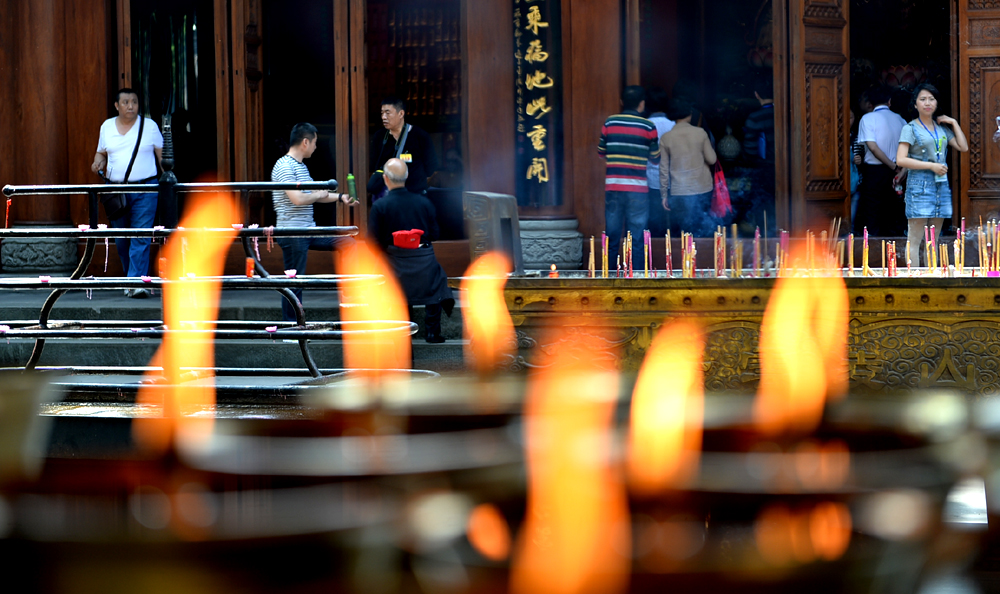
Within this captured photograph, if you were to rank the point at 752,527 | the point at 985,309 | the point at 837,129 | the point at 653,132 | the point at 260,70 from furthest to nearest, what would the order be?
the point at 260,70, the point at 837,129, the point at 653,132, the point at 985,309, the point at 752,527

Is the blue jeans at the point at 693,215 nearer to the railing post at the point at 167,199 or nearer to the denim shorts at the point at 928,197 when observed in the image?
the denim shorts at the point at 928,197

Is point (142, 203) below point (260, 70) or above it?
below

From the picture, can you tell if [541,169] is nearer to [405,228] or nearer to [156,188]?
[405,228]

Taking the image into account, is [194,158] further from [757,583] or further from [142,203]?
[757,583]

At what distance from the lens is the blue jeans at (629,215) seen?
853cm

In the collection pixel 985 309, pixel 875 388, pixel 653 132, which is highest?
pixel 653 132

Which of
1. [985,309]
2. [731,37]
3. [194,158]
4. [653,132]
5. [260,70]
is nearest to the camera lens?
[985,309]

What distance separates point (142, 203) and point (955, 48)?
284 inches

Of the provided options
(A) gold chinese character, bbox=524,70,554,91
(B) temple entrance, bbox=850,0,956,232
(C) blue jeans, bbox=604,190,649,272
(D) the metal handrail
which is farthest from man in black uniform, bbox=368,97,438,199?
(B) temple entrance, bbox=850,0,956,232

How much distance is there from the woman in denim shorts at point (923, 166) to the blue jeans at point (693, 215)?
199 centimetres

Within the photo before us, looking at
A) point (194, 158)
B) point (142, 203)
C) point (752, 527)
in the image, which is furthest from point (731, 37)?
point (752, 527)

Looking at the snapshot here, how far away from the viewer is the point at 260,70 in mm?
10375

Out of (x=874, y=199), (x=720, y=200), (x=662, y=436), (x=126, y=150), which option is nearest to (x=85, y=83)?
(x=126, y=150)

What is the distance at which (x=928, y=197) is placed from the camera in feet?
26.1
